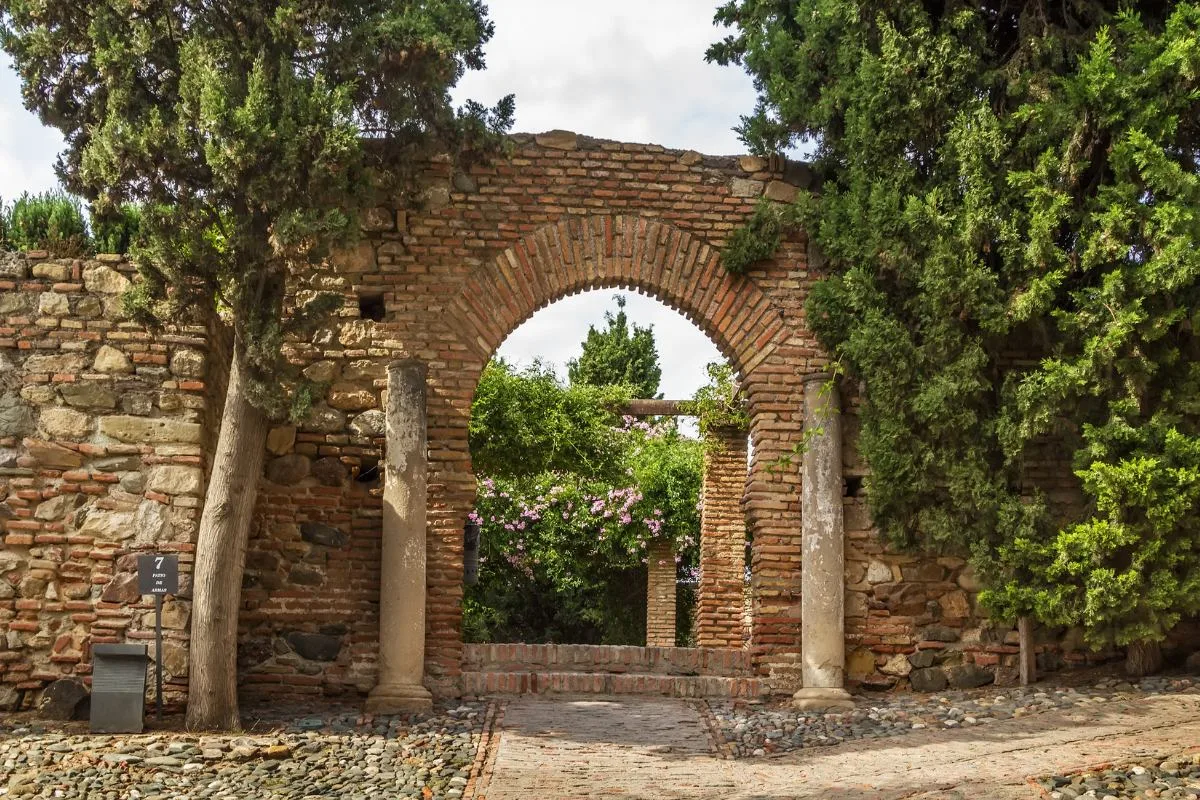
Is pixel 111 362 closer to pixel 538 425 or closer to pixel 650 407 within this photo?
pixel 538 425

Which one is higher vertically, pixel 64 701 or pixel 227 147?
pixel 227 147

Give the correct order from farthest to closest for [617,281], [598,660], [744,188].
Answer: [598,660] → [744,188] → [617,281]

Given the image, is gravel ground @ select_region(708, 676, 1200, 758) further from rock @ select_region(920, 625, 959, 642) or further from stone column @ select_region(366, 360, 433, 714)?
stone column @ select_region(366, 360, 433, 714)

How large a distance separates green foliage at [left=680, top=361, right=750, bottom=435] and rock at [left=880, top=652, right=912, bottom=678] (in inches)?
169

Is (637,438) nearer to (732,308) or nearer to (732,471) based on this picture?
(732,471)

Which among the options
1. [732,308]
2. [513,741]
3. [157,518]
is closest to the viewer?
[513,741]

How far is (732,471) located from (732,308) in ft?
17.6

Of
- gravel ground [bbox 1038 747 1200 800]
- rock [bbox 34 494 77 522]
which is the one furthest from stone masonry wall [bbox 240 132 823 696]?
gravel ground [bbox 1038 747 1200 800]

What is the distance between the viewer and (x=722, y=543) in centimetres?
1470

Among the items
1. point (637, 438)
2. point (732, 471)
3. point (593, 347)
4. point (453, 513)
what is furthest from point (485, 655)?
point (593, 347)

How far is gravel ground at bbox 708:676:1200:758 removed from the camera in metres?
7.90

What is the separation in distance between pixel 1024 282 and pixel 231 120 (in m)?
5.40

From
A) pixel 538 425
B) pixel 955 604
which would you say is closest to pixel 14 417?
pixel 955 604

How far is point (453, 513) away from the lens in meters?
9.06
